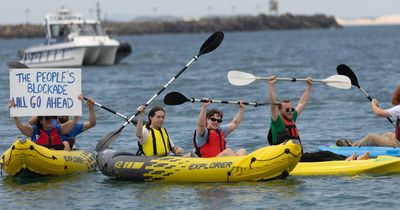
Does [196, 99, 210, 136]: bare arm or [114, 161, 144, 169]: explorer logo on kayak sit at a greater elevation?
[196, 99, 210, 136]: bare arm

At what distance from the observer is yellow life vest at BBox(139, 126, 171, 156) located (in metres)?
14.1

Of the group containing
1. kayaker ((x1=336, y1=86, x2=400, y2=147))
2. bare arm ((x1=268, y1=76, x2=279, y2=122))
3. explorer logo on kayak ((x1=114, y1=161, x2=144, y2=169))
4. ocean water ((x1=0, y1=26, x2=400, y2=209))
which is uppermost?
bare arm ((x1=268, y1=76, x2=279, y2=122))

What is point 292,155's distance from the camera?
1320 cm

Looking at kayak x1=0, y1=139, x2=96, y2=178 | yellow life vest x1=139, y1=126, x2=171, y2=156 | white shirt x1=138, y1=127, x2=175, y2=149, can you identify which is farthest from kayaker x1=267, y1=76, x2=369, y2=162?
kayak x1=0, y1=139, x2=96, y2=178

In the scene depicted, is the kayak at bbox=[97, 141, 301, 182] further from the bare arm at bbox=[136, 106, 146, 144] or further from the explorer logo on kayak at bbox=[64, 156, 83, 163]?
the explorer logo on kayak at bbox=[64, 156, 83, 163]

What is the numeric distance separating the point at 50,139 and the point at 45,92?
635mm

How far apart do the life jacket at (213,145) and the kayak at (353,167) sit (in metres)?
1.01

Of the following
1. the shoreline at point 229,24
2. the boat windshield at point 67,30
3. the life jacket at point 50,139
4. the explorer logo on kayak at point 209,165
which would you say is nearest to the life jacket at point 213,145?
the explorer logo on kayak at point 209,165

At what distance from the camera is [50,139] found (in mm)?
14547

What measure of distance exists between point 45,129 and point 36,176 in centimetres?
63

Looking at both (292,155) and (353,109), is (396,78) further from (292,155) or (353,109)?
(292,155)

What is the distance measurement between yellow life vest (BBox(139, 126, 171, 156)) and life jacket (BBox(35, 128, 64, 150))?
3.94ft

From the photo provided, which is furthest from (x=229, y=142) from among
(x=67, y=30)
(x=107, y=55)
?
(x=107, y=55)

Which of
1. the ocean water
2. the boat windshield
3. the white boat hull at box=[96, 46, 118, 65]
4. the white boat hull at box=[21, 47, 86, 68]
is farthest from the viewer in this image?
the white boat hull at box=[96, 46, 118, 65]
